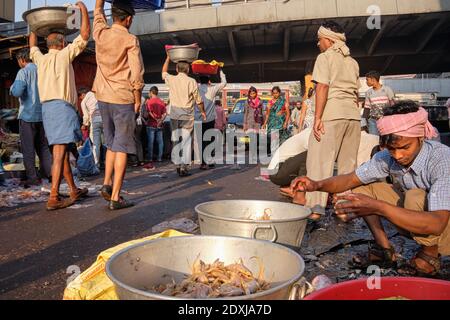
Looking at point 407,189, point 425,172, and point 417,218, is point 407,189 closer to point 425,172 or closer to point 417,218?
point 425,172

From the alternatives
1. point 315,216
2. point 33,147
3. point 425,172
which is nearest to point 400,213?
point 425,172

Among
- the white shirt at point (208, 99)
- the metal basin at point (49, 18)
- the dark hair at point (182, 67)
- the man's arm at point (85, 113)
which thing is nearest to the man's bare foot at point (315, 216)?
the metal basin at point (49, 18)

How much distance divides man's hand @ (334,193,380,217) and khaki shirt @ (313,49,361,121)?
2.08 m

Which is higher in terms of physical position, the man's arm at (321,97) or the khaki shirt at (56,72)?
the khaki shirt at (56,72)

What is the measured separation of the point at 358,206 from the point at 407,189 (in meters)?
0.75

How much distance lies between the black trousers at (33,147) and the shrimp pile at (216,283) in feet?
17.2

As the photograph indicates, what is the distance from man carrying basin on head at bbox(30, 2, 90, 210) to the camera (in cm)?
482

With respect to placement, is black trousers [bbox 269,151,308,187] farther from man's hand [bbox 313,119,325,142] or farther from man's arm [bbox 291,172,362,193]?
man's arm [bbox 291,172,362,193]

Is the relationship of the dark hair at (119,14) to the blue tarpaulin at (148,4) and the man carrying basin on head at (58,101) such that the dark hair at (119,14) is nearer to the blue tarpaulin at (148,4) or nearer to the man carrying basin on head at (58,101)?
the man carrying basin on head at (58,101)

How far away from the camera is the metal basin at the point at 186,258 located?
5.76 ft

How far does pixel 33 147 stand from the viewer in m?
6.38

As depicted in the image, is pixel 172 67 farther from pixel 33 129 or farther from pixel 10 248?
pixel 10 248

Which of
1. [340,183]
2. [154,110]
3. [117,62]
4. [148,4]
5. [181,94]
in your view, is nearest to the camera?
[340,183]

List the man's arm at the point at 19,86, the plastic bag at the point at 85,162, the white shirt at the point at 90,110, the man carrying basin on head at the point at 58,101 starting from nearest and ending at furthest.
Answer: the man carrying basin on head at the point at 58,101
the man's arm at the point at 19,86
the plastic bag at the point at 85,162
the white shirt at the point at 90,110
